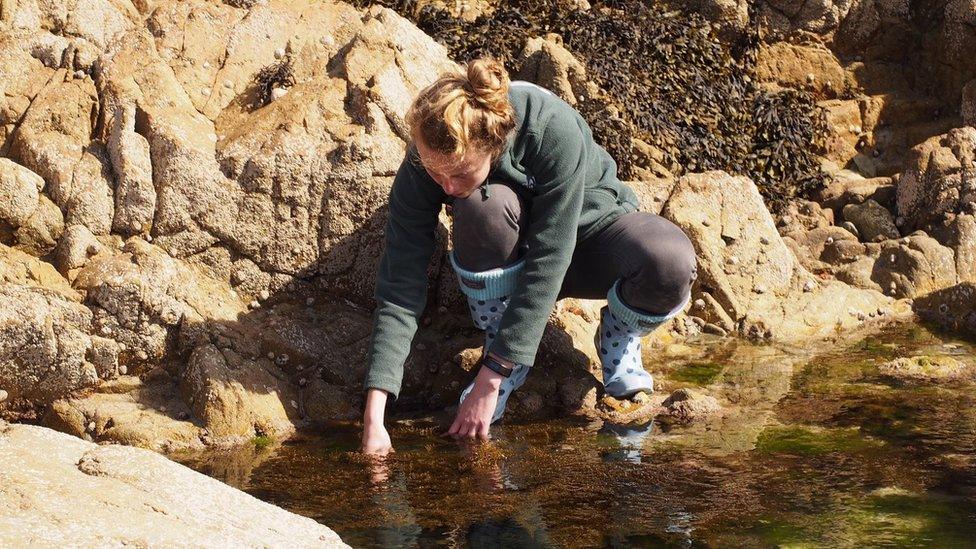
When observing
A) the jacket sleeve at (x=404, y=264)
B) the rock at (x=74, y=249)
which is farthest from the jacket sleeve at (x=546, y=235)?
the rock at (x=74, y=249)

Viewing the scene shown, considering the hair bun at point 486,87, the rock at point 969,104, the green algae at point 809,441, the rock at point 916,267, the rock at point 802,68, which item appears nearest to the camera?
the hair bun at point 486,87

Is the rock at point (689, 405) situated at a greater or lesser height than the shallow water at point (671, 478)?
greater

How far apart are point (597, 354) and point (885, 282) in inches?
95.0

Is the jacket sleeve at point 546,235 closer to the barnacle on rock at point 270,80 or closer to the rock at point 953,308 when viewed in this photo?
the barnacle on rock at point 270,80

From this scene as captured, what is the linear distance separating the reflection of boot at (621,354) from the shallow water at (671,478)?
0.75ft

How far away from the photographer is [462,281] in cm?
487

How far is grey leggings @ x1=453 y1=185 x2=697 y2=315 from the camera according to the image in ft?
15.0

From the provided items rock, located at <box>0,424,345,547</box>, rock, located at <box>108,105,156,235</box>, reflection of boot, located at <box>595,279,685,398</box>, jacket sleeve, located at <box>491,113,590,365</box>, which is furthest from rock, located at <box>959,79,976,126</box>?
rock, located at <box>0,424,345,547</box>

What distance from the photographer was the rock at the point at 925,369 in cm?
531

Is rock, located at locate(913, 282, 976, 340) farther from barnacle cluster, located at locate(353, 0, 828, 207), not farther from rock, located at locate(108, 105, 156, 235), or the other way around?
rock, located at locate(108, 105, 156, 235)

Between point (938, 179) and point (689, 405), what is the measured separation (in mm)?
3660

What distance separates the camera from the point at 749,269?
256 inches

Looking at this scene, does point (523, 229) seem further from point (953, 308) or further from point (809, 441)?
point (953, 308)

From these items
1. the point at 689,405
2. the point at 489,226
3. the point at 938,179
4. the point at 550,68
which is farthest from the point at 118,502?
the point at 938,179
